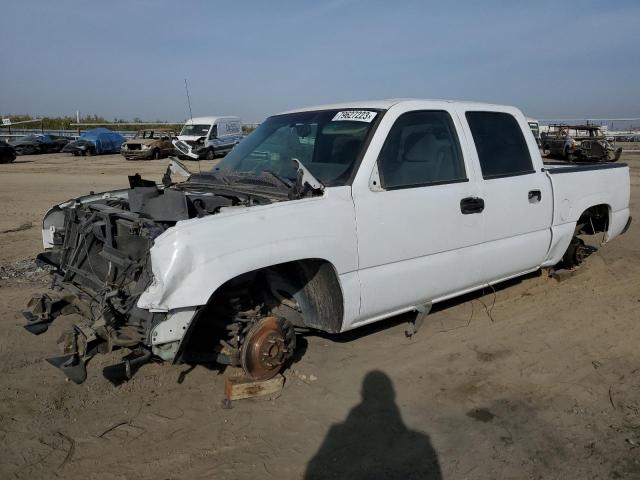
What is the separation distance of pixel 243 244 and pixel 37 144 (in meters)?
33.5

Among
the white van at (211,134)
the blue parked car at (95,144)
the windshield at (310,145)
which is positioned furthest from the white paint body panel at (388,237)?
the blue parked car at (95,144)

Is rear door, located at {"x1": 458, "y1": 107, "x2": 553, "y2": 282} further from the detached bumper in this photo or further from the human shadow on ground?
the detached bumper

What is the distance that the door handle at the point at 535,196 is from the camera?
15.7 feet

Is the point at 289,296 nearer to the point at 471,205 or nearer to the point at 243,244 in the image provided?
the point at 243,244

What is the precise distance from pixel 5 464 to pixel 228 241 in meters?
1.67

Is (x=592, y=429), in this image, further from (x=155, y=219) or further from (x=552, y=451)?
(x=155, y=219)

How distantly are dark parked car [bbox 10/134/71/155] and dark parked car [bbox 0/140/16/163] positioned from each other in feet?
16.7

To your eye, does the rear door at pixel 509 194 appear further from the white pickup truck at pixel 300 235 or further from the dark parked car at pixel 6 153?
the dark parked car at pixel 6 153

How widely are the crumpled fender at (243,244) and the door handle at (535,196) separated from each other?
2.01m

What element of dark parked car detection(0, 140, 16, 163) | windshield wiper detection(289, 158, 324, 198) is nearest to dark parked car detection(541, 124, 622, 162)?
windshield wiper detection(289, 158, 324, 198)

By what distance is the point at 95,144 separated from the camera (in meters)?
31.3

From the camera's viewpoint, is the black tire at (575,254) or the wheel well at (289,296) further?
the black tire at (575,254)

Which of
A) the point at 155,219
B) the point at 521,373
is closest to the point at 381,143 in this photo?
the point at 155,219

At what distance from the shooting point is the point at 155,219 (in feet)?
11.7
